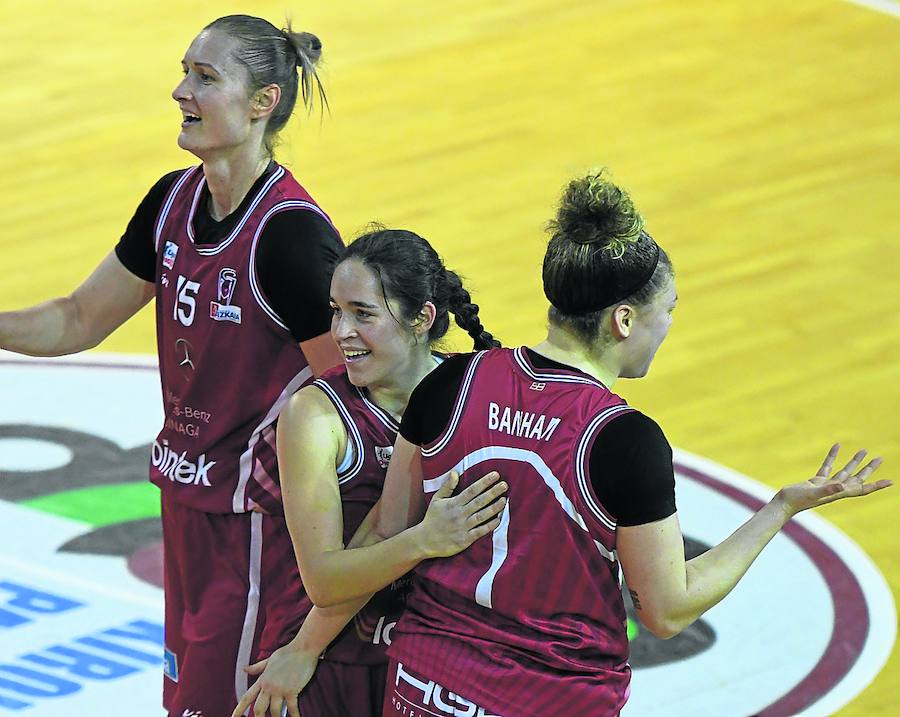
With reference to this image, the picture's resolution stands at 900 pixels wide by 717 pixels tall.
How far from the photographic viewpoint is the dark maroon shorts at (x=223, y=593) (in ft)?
13.1

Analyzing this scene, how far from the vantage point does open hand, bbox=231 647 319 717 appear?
3.60m

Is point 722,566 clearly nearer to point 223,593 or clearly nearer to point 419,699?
point 419,699

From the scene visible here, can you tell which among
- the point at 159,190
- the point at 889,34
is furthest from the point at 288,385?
the point at 889,34

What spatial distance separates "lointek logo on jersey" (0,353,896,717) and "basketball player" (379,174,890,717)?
7.28ft

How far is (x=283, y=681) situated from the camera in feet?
11.8

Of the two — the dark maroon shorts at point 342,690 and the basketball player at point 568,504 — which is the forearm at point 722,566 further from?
the dark maroon shorts at point 342,690

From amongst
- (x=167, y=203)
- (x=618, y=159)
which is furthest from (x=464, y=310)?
(x=618, y=159)

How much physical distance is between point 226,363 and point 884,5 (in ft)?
27.9

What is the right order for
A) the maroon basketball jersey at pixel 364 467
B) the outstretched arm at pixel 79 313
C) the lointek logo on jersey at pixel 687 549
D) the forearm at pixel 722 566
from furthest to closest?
1. the lointek logo on jersey at pixel 687 549
2. the outstretched arm at pixel 79 313
3. the maroon basketball jersey at pixel 364 467
4. the forearm at pixel 722 566

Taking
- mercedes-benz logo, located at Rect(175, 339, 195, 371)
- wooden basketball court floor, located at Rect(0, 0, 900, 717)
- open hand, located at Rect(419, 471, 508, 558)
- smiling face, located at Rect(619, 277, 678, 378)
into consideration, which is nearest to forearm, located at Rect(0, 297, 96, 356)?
mercedes-benz logo, located at Rect(175, 339, 195, 371)

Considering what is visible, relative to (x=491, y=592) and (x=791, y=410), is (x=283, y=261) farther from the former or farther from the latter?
(x=791, y=410)

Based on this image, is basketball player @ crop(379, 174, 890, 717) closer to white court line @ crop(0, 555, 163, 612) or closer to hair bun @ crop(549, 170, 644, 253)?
hair bun @ crop(549, 170, 644, 253)

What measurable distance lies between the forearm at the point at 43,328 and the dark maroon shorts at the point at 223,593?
0.53 meters

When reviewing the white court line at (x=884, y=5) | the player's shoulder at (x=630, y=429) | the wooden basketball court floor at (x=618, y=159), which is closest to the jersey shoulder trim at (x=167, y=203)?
the player's shoulder at (x=630, y=429)
